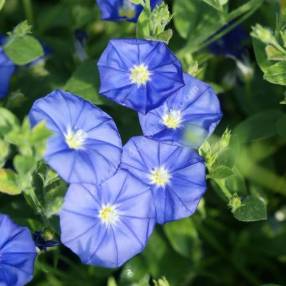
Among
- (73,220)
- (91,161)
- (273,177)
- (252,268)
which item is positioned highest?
(91,161)

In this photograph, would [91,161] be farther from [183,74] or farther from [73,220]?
[183,74]

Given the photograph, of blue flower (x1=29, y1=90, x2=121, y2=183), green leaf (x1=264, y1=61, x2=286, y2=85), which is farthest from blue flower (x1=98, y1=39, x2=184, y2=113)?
green leaf (x1=264, y1=61, x2=286, y2=85)

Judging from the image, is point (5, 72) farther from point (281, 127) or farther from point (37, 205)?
point (281, 127)

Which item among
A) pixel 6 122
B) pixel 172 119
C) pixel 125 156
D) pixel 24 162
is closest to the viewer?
pixel 24 162

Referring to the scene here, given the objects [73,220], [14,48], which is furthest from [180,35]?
[73,220]

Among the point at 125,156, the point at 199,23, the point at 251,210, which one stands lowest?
the point at 251,210

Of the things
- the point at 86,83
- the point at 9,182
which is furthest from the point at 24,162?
the point at 86,83
